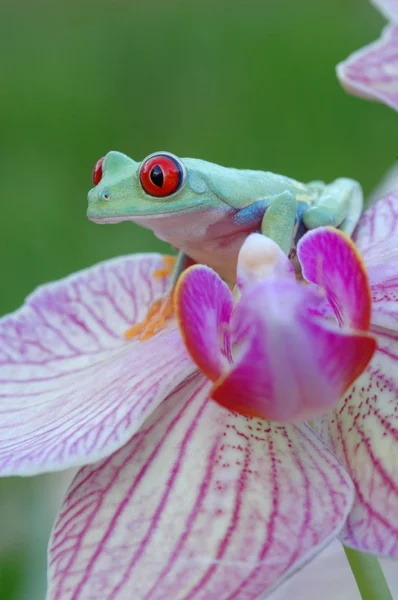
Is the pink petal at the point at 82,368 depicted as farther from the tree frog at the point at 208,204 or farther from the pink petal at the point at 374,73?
the pink petal at the point at 374,73

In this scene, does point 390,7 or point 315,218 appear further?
point 390,7

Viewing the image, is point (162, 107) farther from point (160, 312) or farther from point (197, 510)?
point (197, 510)

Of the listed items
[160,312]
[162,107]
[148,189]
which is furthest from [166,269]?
[162,107]

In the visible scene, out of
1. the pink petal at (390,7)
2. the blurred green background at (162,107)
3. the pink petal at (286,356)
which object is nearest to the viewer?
the pink petal at (286,356)

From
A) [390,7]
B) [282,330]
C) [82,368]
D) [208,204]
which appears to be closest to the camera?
[282,330]

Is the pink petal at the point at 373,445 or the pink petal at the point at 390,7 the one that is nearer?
the pink petal at the point at 373,445

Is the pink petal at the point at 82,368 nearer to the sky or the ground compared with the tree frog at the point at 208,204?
nearer to the ground

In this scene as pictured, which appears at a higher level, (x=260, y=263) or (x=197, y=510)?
(x=260, y=263)

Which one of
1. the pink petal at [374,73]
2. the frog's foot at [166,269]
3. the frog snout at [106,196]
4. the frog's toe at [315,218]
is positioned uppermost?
the pink petal at [374,73]

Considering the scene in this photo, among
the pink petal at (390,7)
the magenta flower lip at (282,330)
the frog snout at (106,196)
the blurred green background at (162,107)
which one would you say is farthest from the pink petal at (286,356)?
the blurred green background at (162,107)
